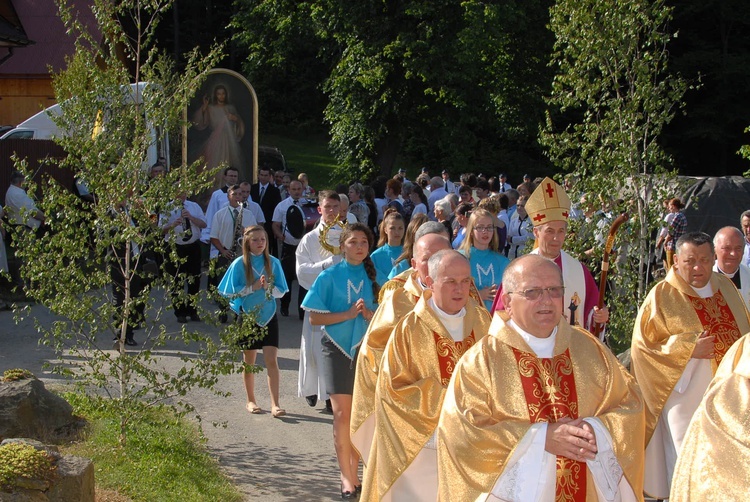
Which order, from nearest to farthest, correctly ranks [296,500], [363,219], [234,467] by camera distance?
1. [296,500]
2. [234,467]
3. [363,219]

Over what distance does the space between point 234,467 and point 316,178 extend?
3014cm

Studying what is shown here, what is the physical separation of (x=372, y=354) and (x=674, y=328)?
83.9 inches

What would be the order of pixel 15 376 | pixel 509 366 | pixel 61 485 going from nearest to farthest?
pixel 509 366, pixel 61 485, pixel 15 376

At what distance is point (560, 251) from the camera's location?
7051 millimetres

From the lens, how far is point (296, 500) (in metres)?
6.76

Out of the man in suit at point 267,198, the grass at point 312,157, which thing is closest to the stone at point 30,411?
the man in suit at point 267,198

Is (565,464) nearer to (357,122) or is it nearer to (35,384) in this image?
(35,384)

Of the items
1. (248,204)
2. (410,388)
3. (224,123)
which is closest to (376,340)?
(410,388)

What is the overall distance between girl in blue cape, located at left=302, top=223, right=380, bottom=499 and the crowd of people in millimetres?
11

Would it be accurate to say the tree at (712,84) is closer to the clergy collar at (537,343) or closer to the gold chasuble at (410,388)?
the gold chasuble at (410,388)

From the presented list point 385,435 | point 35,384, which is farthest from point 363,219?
point 385,435

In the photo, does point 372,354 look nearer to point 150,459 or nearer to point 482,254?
point 150,459

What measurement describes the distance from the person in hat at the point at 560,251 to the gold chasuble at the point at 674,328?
1.35ft

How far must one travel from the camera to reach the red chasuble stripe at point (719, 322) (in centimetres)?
651
